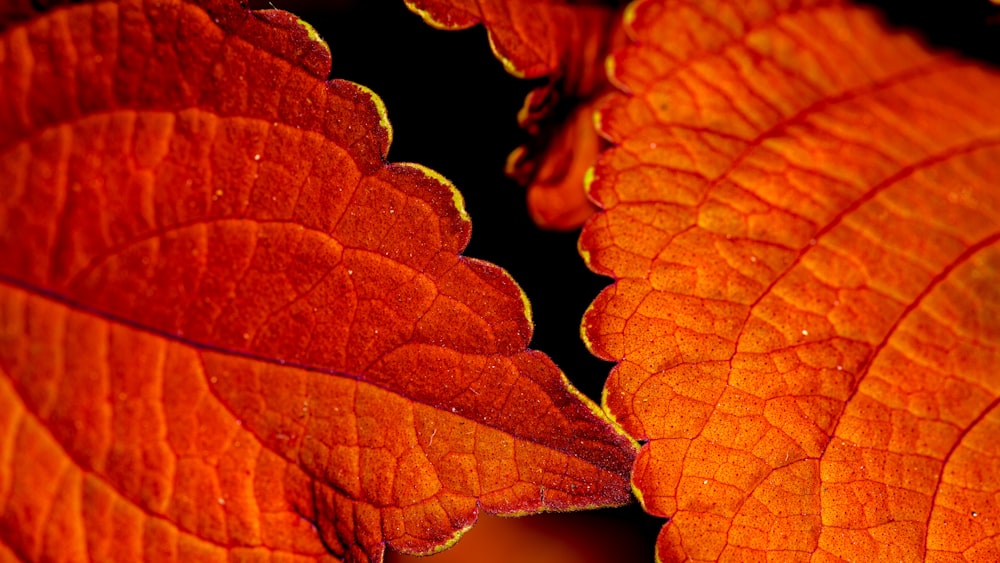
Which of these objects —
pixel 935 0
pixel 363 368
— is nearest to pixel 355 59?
pixel 363 368

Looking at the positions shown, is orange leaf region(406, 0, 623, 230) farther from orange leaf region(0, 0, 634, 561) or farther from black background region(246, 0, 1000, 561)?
orange leaf region(0, 0, 634, 561)

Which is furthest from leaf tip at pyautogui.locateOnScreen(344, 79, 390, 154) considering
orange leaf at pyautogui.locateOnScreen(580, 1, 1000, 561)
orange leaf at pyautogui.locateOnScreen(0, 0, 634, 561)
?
orange leaf at pyautogui.locateOnScreen(580, 1, 1000, 561)

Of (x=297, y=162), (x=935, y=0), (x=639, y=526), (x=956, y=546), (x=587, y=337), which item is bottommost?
(x=639, y=526)

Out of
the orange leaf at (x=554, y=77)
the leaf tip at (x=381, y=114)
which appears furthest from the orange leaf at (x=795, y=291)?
the leaf tip at (x=381, y=114)

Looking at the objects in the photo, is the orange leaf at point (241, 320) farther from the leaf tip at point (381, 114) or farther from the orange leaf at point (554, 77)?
the orange leaf at point (554, 77)

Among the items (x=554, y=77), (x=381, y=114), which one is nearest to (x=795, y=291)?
(x=554, y=77)

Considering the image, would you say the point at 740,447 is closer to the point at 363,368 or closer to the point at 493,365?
the point at 493,365
